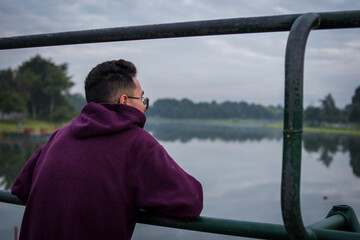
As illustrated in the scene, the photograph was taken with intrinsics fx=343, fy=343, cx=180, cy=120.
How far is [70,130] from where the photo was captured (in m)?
1.03

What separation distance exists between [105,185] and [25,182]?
0.37 metres

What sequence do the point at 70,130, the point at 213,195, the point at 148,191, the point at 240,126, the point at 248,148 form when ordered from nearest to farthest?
Result: the point at 148,191 < the point at 70,130 < the point at 213,195 < the point at 248,148 < the point at 240,126

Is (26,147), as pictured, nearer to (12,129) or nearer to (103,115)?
(12,129)

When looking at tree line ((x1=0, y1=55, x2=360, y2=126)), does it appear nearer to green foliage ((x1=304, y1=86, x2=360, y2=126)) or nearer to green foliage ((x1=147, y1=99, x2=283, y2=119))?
green foliage ((x1=304, y1=86, x2=360, y2=126))

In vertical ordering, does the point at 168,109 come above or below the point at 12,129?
above

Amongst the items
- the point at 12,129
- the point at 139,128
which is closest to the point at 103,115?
the point at 139,128

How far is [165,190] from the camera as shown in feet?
3.00

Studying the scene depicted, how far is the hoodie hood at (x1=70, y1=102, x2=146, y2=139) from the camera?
96cm

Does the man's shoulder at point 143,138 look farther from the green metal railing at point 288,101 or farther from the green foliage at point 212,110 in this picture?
the green foliage at point 212,110

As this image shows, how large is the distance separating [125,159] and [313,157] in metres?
114

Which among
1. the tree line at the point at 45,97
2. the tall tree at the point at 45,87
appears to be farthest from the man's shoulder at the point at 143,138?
the tall tree at the point at 45,87

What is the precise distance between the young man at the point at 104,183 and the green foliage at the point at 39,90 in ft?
181

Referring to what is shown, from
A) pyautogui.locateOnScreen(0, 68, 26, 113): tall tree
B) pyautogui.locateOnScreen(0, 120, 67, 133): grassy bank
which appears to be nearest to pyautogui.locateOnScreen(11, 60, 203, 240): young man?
pyautogui.locateOnScreen(0, 68, 26, 113): tall tree

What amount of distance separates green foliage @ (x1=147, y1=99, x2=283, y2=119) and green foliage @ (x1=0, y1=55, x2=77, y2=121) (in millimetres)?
17087
